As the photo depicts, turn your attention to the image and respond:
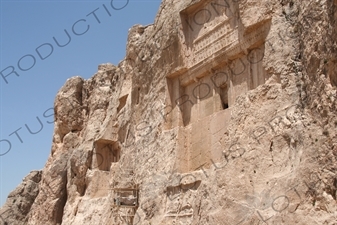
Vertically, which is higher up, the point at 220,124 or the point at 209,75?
the point at 209,75

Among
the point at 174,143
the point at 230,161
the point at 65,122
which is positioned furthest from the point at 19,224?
the point at 230,161

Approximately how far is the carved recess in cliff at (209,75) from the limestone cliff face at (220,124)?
0.03 m

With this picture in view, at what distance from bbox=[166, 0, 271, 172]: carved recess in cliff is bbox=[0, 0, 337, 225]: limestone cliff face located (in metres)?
0.03

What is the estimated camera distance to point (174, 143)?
14.0 m

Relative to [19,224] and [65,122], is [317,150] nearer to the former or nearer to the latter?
[65,122]

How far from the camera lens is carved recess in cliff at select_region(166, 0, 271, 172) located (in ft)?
40.5

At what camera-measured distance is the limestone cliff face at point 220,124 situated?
360 inches

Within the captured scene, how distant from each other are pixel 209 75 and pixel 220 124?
1865 millimetres

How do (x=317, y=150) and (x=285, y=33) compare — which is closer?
(x=317, y=150)

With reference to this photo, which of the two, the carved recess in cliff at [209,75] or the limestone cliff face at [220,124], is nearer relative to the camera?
the limestone cliff face at [220,124]

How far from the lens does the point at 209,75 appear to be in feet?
45.5

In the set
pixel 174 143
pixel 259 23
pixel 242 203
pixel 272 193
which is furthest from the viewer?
A: pixel 174 143

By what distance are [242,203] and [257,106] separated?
7.76 ft

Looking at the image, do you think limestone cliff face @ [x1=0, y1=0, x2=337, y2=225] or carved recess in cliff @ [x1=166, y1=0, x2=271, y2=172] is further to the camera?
carved recess in cliff @ [x1=166, y1=0, x2=271, y2=172]
